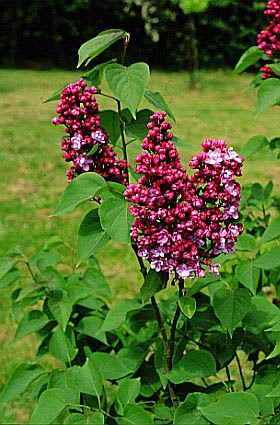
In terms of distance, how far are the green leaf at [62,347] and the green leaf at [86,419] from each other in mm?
381

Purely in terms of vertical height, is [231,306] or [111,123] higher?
[111,123]

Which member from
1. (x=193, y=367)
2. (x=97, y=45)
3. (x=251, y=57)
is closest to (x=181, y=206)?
(x=97, y=45)

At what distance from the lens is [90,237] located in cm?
159

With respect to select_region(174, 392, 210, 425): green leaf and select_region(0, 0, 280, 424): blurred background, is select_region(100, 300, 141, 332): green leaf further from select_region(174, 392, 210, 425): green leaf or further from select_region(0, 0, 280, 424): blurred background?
select_region(0, 0, 280, 424): blurred background

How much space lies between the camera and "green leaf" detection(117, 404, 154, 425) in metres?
1.76

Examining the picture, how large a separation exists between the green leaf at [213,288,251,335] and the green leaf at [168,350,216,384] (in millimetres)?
117

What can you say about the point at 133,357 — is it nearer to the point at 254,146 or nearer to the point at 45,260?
the point at 45,260

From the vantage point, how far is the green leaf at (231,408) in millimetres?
1618

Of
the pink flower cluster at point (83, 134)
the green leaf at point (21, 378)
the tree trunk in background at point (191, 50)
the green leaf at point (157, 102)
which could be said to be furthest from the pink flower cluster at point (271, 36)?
the tree trunk in background at point (191, 50)

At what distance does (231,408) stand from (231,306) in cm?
26

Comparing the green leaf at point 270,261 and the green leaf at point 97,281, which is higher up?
the green leaf at point 270,261

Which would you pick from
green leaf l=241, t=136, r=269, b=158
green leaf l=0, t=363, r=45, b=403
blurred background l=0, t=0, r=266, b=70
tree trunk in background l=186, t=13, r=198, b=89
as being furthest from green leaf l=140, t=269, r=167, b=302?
blurred background l=0, t=0, r=266, b=70

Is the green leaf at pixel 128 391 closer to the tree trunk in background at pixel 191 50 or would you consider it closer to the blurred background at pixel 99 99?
the blurred background at pixel 99 99

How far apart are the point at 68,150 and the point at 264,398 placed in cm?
75
